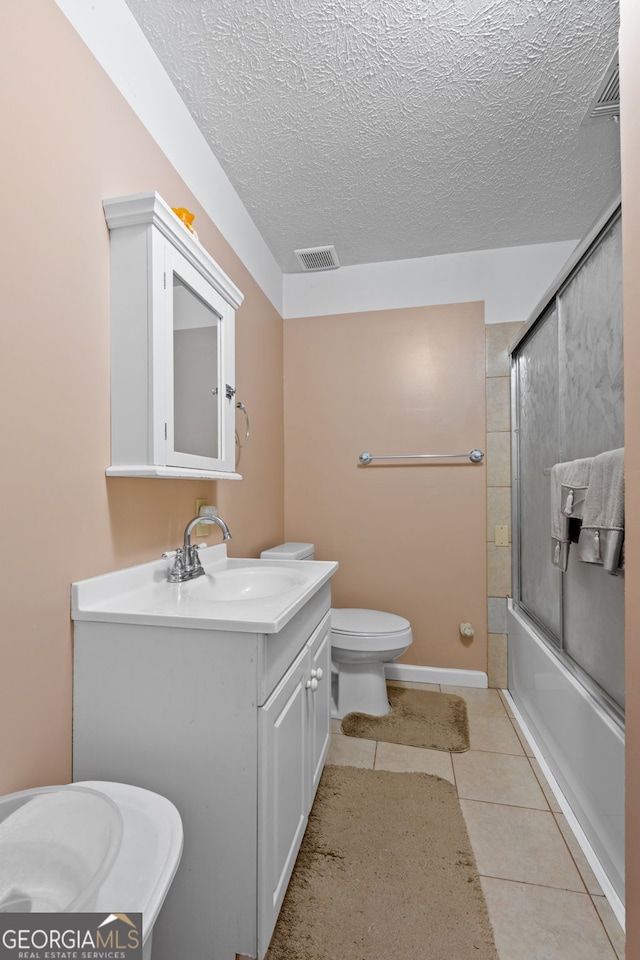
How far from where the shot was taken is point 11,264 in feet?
2.80

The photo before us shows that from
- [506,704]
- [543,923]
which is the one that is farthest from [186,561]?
[506,704]

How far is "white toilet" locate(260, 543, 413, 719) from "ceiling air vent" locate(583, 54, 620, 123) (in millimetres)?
2027

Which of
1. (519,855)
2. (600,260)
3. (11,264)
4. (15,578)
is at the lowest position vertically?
(519,855)

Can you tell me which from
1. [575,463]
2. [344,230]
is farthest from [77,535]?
[344,230]

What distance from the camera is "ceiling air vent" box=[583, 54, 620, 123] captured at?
1375 millimetres

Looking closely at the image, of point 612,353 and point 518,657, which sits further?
point 518,657

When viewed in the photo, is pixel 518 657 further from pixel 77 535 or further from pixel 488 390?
pixel 77 535

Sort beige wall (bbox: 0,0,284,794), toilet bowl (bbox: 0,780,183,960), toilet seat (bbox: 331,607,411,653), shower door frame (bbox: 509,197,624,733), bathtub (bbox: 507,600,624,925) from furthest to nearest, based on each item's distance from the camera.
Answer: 1. toilet seat (bbox: 331,607,411,653)
2. shower door frame (bbox: 509,197,624,733)
3. bathtub (bbox: 507,600,624,925)
4. beige wall (bbox: 0,0,284,794)
5. toilet bowl (bbox: 0,780,183,960)

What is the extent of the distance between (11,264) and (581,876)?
201cm

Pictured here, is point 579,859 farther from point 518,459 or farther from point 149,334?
point 149,334

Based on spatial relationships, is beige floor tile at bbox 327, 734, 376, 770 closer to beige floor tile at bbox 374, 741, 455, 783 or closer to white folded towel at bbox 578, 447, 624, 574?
beige floor tile at bbox 374, 741, 455, 783

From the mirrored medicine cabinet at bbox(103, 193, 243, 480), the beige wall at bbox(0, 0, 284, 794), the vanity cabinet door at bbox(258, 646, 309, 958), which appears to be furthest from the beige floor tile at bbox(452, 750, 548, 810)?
the mirrored medicine cabinet at bbox(103, 193, 243, 480)

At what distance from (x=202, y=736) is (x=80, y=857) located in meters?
0.38

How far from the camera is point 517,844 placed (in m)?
1.32
